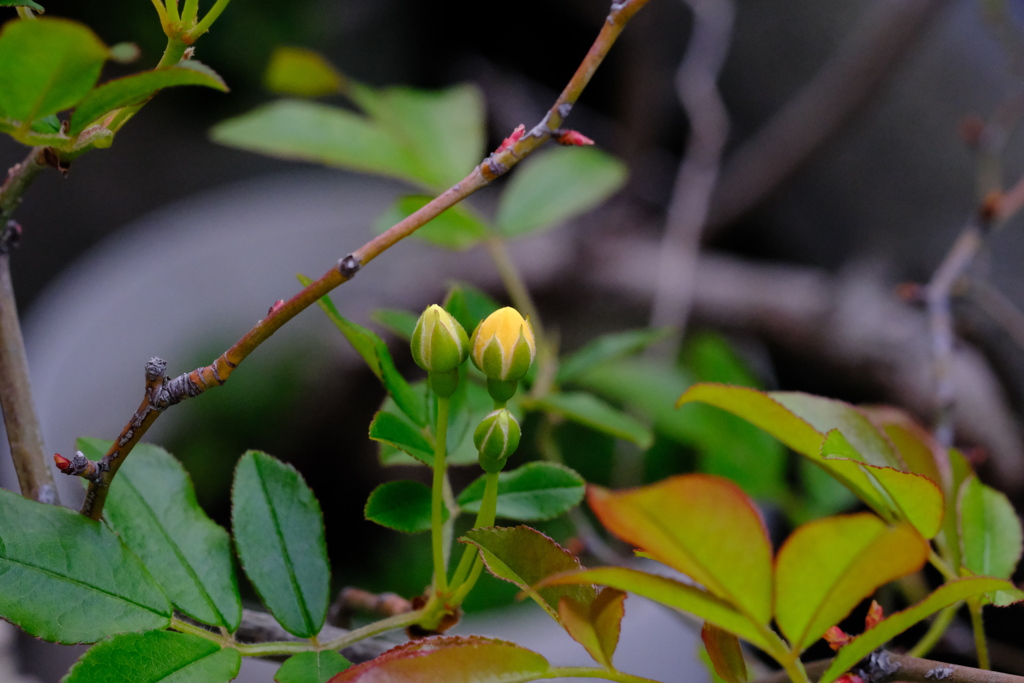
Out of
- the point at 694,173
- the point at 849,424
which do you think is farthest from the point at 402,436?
the point at 694,173

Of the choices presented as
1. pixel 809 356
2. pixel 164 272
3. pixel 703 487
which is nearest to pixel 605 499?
pixel 703 487

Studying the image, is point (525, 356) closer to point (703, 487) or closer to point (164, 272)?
point (703, 487)

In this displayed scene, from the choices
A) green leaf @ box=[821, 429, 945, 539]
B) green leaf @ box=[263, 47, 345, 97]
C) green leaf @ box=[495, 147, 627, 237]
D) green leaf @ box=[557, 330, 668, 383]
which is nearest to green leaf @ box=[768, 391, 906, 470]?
green leaf @ box=[821, 429, 945, 539]

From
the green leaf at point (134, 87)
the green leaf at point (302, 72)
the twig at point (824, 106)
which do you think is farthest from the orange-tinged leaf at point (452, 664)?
the twig at point (824, 106)

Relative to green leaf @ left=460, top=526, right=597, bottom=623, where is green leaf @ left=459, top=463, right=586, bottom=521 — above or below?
above

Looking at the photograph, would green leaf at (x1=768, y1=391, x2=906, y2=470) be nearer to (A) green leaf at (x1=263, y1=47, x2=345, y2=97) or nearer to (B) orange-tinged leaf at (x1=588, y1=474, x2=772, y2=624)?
(B) orange-tinged leaf at (x1=588, y1=474, x2=772, y2=624)
